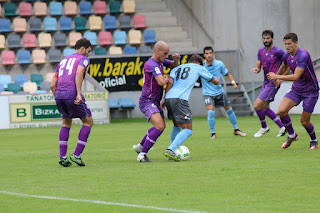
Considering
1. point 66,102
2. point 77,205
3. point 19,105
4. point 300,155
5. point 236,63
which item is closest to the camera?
point 77,205

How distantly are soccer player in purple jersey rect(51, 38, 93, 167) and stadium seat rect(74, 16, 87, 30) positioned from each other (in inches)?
834

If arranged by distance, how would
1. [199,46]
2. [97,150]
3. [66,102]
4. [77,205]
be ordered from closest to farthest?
[77,205]
[66,102]
[97,150]
[199,46]

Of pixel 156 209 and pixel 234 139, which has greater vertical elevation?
pixel 156 209

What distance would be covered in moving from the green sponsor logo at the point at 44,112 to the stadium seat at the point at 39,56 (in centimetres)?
556

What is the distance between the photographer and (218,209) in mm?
5695

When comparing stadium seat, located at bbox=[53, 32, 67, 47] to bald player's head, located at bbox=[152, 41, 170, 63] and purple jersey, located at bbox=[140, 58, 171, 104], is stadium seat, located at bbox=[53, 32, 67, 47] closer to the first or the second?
purple jersey, located at bbox=[140, 58, 171, 104]

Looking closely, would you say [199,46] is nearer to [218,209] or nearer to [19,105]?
[19,105]

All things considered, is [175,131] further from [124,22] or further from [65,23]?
[124,22]

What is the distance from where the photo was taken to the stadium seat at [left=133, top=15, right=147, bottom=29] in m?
31.0

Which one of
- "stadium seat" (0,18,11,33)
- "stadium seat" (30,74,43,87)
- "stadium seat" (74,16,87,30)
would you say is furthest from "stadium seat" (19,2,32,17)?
"stadium seat" (30,74,43,87)

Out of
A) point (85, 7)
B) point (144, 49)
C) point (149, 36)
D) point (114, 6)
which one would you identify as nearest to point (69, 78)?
point (144, 49)

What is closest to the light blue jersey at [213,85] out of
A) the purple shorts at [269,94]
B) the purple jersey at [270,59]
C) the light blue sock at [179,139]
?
the purple jersey at [270,59]

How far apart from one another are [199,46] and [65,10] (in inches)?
266

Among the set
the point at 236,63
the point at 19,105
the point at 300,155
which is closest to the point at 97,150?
the point at 300,155
